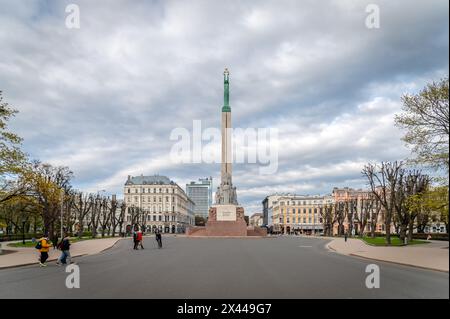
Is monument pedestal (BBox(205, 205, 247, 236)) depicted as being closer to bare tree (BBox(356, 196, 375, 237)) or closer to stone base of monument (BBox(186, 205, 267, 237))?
stone base of monument (BBox(186, 205, 267, 237))

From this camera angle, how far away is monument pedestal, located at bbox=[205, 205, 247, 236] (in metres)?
88.8

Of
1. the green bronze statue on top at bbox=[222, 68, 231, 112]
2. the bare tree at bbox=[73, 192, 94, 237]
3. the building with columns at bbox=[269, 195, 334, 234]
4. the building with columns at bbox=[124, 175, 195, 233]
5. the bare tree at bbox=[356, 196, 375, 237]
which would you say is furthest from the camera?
the building with columns at bbox=[124, 175, 195, 233]

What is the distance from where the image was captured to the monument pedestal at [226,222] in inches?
3497

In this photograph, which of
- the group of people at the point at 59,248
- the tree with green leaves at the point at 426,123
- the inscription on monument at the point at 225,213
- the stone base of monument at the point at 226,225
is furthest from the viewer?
the inscription on monument at the point at 225,213

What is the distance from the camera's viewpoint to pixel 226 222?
9044 cm

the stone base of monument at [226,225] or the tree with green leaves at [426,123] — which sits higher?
the tree with green leaves at [426,123]

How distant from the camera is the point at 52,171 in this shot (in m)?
68.3

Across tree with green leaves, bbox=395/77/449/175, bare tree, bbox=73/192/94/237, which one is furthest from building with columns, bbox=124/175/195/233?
tree with green leaves, bbox=395/77/449/175

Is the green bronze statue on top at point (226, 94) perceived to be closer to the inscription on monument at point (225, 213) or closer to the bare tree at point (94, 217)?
the inscription on monument at point (225, 213)

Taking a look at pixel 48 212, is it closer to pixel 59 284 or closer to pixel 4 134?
pixel 4 134

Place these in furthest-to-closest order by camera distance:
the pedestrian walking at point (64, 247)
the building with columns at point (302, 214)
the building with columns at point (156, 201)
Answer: the building with columns at point (156, 201), the building with columns at point (302, 214), the pedestrian walking at point (64, 247)

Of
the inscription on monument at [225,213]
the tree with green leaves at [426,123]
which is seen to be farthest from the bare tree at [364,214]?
the tree with green leaves at [426,123]
